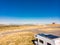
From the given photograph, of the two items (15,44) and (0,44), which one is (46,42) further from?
(0,44)

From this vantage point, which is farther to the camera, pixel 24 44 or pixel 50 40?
pixel 24 44

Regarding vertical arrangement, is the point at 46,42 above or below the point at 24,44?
above

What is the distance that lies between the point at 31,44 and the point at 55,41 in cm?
931

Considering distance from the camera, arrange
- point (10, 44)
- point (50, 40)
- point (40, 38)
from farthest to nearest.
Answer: point (10, 44), point (40, 38), point (50, 40)

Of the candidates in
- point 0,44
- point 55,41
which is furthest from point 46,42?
point 0,44

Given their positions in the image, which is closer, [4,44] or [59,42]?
[59,42]

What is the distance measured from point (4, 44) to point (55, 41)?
42.3ft

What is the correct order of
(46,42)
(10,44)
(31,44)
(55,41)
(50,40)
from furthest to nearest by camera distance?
(10,44)
(31,44)
(46,42)
(50,40)
(55,41)

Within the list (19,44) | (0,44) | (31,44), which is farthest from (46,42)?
(0,44)

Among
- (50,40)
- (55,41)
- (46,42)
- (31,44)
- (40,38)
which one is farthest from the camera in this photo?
(31,44)

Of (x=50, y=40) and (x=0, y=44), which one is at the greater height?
(x=50, y=40)

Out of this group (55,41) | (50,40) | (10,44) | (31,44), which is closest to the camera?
(55,41)

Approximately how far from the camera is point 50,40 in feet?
29.7

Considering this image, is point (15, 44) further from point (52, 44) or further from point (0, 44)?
point (52, 44)
